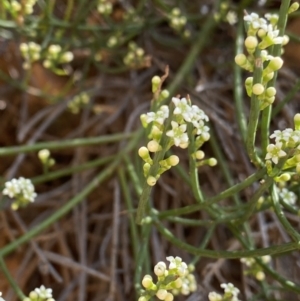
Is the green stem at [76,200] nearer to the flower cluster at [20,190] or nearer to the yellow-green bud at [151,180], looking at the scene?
the flower cluster at [20,190]

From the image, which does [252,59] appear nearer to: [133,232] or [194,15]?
[133,232]

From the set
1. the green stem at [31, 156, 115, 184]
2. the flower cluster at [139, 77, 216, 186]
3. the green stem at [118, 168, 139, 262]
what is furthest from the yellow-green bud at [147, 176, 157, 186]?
the green stem at [31, 156, 115, 184]

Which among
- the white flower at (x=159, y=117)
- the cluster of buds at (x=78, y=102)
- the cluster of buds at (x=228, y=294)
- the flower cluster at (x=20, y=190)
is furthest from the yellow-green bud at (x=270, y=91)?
the cluster of buds at (x=78, y=102)

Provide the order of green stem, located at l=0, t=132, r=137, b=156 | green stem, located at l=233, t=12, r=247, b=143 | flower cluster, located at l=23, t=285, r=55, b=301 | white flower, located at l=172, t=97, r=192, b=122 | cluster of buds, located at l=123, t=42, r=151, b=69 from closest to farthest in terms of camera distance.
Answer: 1. white flower, located at l=172, t=97, r=192, b=122
2. flower cluster, located at l=23, t=285, r=55, b=301
3. green stem, located at l=233, t=12, r=247, b=143
4. green stem, located at l=0, t=132, r=137, b=156
5. cluster of buds, located at l=123, t=42, r=151, b=69

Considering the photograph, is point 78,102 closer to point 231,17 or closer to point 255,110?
point 231,17

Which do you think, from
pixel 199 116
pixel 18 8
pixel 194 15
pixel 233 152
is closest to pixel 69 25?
pixel 18 8

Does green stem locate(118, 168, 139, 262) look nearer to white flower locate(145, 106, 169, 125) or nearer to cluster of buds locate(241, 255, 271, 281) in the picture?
cluster of buds locate(241, 255, 271, 281)
